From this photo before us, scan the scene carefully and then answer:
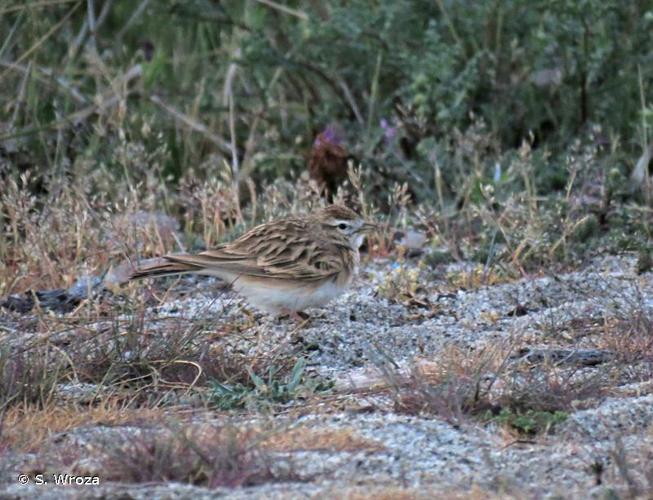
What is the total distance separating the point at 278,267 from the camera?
6.48 metres

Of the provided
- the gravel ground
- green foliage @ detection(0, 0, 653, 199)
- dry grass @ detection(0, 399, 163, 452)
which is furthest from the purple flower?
dry grass @ detection(0, 399, 163, 452)

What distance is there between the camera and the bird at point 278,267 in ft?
21.0

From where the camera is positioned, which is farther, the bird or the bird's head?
the bird's head

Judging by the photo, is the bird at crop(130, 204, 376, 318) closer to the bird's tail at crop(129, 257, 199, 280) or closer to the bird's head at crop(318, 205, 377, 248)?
the bird's tail at crop(129, 257, 199, 280)

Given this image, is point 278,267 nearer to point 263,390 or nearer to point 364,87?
point 263,390

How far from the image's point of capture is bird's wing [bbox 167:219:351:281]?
6.44 m

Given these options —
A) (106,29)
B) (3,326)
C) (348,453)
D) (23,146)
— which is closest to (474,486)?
(348,453)

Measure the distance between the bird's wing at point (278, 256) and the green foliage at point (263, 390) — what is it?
1.11 meters

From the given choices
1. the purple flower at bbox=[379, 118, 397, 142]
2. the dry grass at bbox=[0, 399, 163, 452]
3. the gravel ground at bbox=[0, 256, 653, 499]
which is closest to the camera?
the gravel ground at bbox=[0, 256, 653, 499]

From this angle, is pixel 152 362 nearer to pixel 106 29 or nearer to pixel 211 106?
pixel 211 106

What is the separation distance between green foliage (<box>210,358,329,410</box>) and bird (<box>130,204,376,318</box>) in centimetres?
106

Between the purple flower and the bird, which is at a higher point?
the bird

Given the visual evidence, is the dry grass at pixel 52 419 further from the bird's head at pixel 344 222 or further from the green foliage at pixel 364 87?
the green foliage at pixel 364 87

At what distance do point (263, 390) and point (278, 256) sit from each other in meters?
1.48
